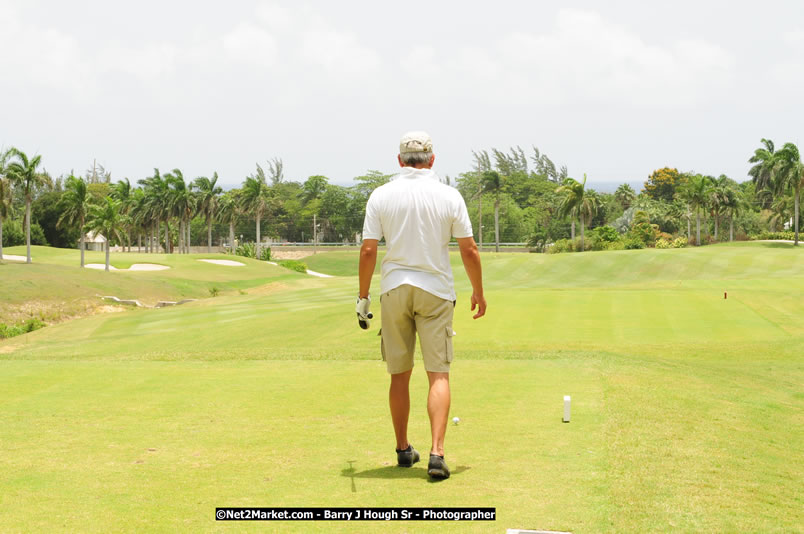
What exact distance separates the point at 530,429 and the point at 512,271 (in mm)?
57303

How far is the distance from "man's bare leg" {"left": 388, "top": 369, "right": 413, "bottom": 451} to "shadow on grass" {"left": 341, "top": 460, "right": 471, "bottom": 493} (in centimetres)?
22

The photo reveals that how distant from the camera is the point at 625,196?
16938 centimetres

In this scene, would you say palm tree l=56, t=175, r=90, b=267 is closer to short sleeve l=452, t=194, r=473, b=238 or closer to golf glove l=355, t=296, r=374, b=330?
golf glove l=355, t=296, r=374, b=330

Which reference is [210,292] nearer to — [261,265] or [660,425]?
[261,265]

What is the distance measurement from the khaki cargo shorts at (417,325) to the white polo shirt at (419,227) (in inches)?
3.2

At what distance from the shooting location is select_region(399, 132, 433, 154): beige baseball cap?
7.73 m

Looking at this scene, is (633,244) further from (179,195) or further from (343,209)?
(343,209)

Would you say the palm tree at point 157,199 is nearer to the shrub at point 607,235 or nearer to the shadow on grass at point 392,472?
Result: the shrub at point 607,235

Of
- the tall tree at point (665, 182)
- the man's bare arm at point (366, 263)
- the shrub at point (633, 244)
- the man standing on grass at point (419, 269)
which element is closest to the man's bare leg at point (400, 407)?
the man standing on grass at point (419, 269)

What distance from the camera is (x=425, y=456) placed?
25.7ft

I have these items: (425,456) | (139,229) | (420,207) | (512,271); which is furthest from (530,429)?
(139,229)

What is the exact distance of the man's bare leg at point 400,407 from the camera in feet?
24.5

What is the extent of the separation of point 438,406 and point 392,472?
27.6 inches

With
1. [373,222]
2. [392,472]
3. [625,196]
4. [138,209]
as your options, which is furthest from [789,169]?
[392,472]
